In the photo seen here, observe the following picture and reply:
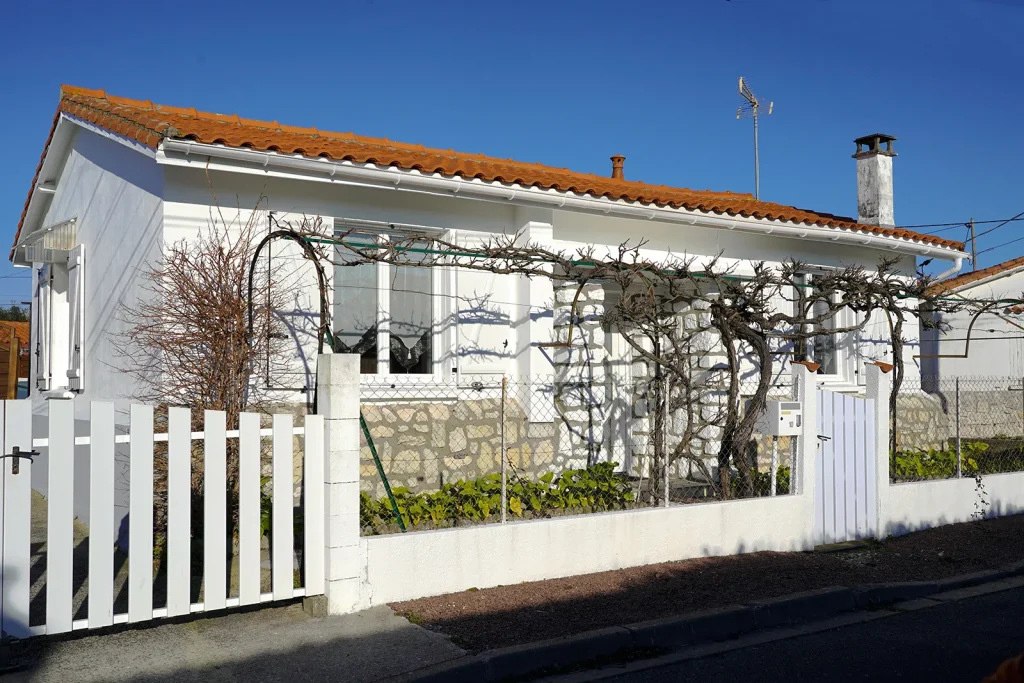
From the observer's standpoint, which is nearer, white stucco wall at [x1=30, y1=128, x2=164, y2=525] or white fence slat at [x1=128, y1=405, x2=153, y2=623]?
white fence slat at [x1=128, y1=405, x2=153, y2=623]

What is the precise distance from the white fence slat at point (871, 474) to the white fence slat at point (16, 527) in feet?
23.9

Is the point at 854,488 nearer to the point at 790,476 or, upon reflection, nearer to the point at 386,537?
the point at 790,476

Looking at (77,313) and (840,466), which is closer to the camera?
(840,466)

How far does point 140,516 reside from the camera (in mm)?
5238

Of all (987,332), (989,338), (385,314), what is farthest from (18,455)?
(987,332)

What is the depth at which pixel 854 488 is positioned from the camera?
873 centimetres

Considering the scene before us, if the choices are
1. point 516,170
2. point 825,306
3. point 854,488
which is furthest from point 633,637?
point 825,306

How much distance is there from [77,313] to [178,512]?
5.01 meters

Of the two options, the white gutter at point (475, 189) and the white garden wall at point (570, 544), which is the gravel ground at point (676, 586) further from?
the white gutter at point (475, 189)

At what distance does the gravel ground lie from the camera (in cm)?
572

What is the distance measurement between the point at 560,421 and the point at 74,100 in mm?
6077

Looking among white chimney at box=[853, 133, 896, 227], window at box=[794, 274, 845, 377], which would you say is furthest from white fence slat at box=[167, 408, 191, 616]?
white chimney at box=[853, 133, 896, 227]

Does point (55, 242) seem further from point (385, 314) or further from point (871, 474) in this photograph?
point (871, 474)

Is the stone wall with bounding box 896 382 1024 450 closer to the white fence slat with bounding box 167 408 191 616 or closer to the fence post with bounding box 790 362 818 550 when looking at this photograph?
the fence post with bounding box 790 362 818 550
